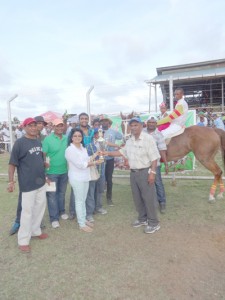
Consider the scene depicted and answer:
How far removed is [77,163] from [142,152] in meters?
0.98

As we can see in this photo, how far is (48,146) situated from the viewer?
4.19 meters

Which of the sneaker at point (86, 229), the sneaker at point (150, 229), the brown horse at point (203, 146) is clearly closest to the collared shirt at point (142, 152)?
the sneaker at point (150, 229)

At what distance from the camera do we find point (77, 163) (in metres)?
3.92

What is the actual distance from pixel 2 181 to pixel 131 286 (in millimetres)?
6549

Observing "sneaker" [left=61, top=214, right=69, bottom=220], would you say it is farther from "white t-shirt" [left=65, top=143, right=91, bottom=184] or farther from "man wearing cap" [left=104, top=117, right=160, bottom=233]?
"man wearing cap" [left=104, top=117, right=160, bottom=233]

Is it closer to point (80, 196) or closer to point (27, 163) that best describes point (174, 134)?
point (80, 196)

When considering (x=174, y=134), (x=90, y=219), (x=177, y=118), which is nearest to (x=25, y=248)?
(x=90, y=219)

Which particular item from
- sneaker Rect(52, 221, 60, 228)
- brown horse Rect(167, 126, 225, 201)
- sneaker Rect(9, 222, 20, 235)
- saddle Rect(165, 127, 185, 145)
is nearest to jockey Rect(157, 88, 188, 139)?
saddle Rect(165, 127, 185, 145)

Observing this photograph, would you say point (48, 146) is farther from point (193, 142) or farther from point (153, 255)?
point (193, 142)

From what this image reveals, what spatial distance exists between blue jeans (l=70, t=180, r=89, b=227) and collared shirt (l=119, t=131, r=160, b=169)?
82 cm

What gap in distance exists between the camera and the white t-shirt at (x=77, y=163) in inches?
155

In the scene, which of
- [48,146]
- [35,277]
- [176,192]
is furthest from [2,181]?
[35,277]

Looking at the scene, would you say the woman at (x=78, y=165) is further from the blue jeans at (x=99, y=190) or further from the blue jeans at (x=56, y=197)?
the blue jeans at (x=99, y=190)

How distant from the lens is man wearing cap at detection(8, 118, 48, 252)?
353 cm
